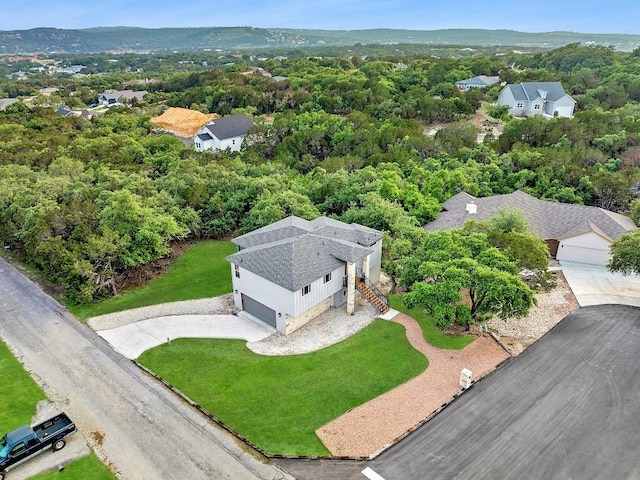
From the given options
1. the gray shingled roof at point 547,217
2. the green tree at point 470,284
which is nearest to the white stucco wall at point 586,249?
the gray shingled roof at point 547,217

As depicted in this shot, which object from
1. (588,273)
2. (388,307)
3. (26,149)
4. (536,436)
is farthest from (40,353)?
(26,149)

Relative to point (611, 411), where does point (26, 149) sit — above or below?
above

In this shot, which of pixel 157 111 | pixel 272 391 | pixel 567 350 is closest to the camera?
pixel 272 391

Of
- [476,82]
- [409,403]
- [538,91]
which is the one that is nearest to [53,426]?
[409,403]

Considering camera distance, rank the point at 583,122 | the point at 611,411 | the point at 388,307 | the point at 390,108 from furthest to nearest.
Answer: the point at 390,108 → the point at 583,122 → the point at 388,307 → the point at 611,411

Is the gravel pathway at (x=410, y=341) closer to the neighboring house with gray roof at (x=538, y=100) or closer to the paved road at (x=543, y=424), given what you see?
the paved road at (x=543, y=424)

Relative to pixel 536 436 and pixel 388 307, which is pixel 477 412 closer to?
pixel 536 436

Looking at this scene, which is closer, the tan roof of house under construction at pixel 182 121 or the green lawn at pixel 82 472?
the green lawn at pixel 82 472

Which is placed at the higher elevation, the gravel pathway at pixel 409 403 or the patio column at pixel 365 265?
the patio column at pixel 365 265
